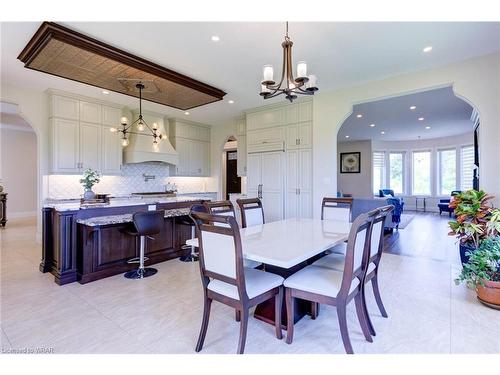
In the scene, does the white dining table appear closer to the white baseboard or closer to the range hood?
the range hood

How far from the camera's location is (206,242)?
183 cm

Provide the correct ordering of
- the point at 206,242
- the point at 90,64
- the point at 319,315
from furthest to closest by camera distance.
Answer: the point at 90,64 → the point at 319,315 → the point at 206,242

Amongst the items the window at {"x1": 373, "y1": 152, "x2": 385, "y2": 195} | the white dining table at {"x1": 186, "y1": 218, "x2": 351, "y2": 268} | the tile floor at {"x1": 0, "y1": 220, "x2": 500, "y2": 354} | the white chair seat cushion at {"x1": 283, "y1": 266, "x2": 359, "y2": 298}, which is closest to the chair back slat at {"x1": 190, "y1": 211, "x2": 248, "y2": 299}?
the white dining table at {"x1": 186, "y1": 218, "x2": 351, "y2": 268}

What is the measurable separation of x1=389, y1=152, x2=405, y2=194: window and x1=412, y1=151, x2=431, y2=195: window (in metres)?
0.46

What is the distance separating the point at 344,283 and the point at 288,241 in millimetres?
529

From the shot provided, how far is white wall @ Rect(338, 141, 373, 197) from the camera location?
1042 cm

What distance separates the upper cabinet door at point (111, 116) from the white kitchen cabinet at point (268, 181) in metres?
3.05

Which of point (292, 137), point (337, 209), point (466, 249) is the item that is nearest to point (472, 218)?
point (466, 249)

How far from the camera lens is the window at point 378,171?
35.7 ft

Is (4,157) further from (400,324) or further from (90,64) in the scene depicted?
(400,324)

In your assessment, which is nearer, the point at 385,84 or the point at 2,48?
the point at 2,48

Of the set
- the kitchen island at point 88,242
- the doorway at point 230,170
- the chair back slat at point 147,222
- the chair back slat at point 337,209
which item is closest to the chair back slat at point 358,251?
the chair back slat at point 337,209
